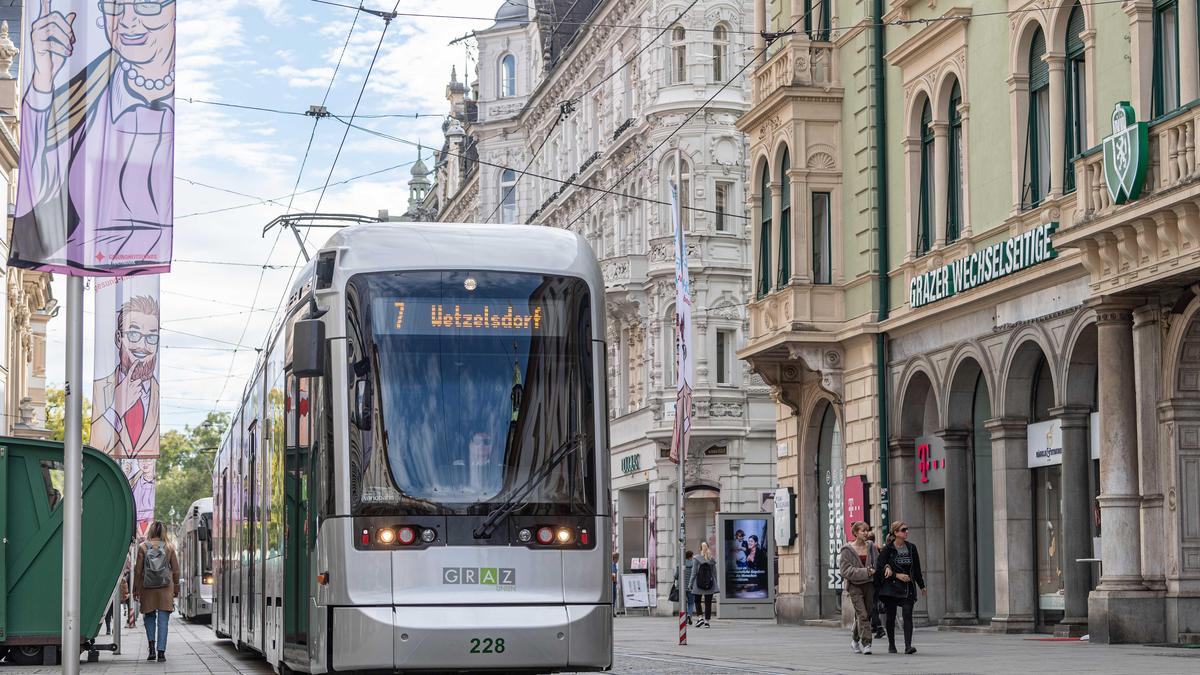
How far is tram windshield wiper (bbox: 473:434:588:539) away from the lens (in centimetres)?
1392

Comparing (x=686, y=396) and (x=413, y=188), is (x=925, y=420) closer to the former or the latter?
(x=686, y=396)

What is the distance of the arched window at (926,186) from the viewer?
30500 mm

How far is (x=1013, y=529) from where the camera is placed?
27484 mm

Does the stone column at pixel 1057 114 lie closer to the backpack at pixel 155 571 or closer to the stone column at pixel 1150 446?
the stone column at pixel 1150 446

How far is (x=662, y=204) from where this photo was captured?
162ft

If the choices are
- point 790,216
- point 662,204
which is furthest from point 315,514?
point 662,204

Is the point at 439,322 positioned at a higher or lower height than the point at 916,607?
higher

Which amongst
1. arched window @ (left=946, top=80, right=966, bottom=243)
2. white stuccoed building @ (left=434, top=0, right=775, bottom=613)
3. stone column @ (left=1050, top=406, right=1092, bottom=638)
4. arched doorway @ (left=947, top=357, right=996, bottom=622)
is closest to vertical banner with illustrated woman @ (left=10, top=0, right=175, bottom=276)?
stone column @ (left=1050, top=406, right=1092, bottom=638)

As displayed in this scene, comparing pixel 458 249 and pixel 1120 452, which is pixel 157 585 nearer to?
pixel 458 249

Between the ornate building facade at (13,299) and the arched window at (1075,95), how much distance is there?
1654 inches

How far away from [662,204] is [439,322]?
116ft

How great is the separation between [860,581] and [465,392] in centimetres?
1019

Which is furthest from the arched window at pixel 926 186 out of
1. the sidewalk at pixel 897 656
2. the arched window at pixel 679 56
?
the arched window at pixel 679 56

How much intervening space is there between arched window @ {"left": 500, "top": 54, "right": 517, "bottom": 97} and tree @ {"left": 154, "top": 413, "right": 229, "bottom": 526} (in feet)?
285
